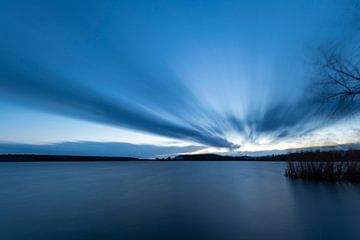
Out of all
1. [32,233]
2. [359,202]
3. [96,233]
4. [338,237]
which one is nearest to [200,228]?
[96,233]

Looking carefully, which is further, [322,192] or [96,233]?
[322,192]

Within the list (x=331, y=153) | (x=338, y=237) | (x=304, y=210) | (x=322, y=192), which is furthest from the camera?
(x=331, y=153)

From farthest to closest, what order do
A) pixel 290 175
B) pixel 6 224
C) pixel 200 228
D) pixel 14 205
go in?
pixel 290 175 < pixel 14 205 < pixel 6 224 < pixel 200 228

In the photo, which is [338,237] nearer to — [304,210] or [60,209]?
[304,210]

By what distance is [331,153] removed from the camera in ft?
42.9

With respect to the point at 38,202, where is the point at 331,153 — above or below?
above

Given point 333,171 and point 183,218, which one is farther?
point 333,171

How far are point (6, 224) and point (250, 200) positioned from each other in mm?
9049

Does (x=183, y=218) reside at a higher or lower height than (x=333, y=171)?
lower

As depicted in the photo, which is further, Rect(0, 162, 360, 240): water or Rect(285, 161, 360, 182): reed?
Rect(285, 161, 360, 182): reed

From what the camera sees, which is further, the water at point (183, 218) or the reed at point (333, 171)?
the reed at point (333, 171)

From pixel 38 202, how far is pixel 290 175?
17.6m

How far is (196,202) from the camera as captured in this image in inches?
346

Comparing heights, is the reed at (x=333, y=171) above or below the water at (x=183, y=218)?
above
